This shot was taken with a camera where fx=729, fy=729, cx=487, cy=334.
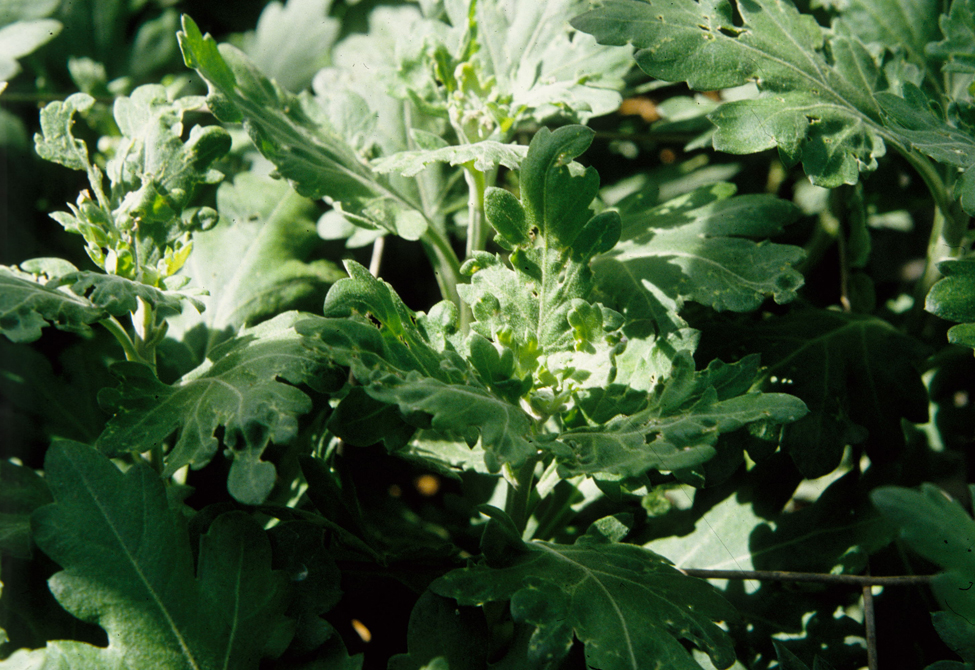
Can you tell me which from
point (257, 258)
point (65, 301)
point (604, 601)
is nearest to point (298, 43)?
point (257, 258)

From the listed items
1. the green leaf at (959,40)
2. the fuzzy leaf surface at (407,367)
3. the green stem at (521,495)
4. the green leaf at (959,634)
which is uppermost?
the green leaf at (959,40)

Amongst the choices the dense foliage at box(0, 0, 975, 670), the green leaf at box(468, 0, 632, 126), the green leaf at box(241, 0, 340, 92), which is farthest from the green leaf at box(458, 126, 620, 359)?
the green leaf at box(241, 0, 340, 92)

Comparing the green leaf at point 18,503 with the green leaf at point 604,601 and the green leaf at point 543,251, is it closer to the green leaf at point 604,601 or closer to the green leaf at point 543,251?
the green leaf at point 604,601

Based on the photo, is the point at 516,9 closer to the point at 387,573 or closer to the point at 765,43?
the point at 765,43

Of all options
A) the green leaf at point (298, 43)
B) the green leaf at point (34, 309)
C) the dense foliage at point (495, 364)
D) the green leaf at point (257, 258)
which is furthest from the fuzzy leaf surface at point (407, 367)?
the green leaf at point (298, 43)

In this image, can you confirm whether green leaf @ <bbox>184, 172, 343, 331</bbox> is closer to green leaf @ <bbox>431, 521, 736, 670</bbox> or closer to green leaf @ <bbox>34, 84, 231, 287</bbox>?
green leaf @ <bbox>34, 84, 231, 287</bbox>

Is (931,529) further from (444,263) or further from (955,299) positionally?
(444,263)
